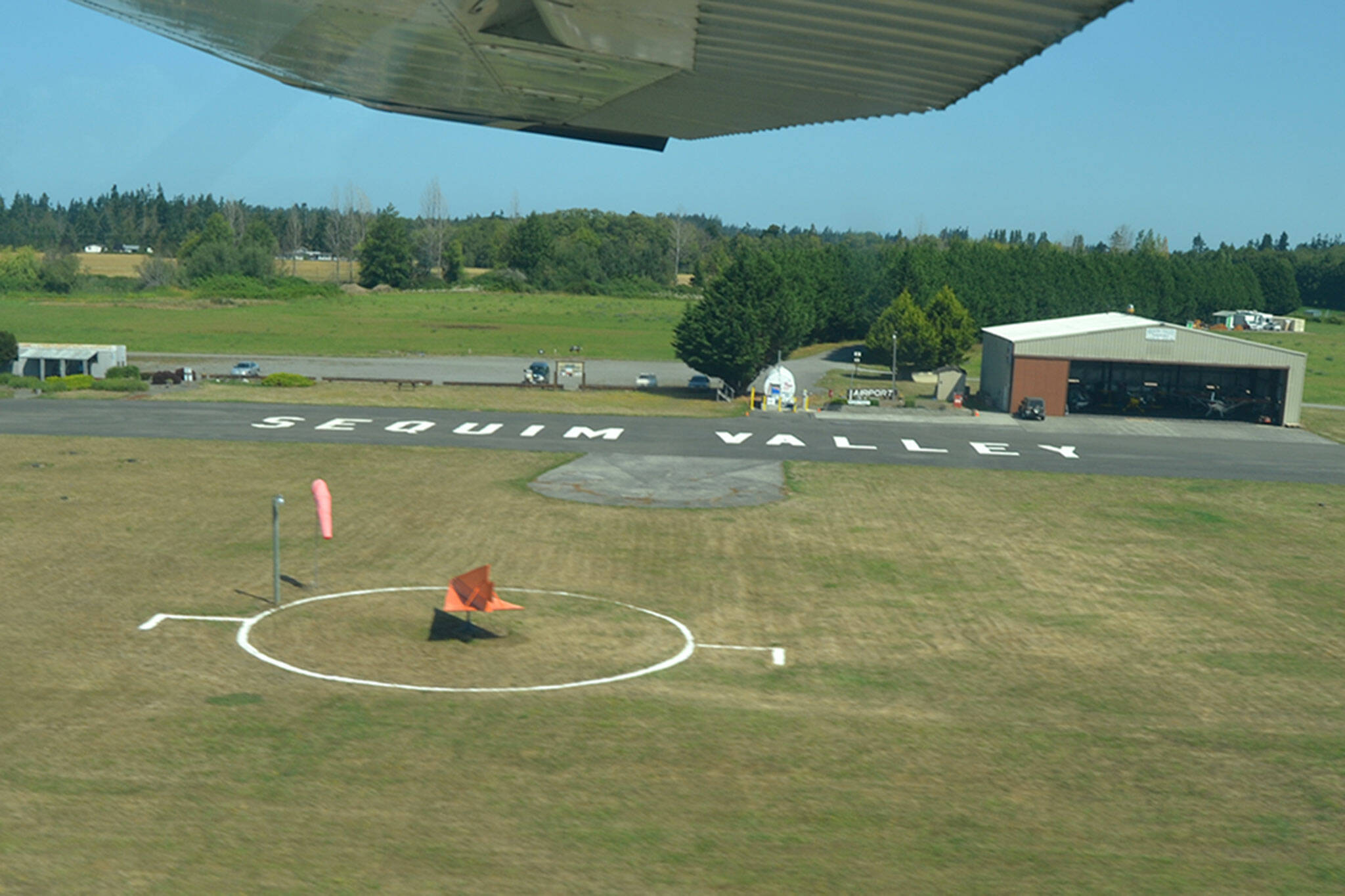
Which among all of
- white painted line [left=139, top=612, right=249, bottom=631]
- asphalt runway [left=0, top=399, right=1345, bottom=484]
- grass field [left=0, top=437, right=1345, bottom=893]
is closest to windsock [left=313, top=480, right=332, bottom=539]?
grass field [left=0, top=437, right=1345, bottom=893]

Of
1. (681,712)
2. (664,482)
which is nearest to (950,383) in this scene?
(664,482)

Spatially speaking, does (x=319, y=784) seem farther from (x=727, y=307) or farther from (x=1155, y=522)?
(x=727, y=307)

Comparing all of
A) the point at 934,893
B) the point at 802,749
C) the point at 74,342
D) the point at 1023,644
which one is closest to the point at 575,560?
the point at 1023,644

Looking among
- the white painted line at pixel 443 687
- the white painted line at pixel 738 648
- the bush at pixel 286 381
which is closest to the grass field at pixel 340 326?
the bush at pixel 286 381

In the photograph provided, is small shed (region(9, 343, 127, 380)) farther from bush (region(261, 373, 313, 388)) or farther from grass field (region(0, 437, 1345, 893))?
grass field (region(0, 437, 1345, 893))

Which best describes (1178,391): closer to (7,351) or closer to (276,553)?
(276,553)
